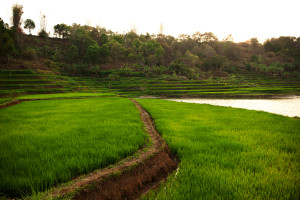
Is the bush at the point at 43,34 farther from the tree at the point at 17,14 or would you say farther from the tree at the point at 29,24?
the tree at the point at 17,14

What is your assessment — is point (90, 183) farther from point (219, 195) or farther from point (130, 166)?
point (219, 195)

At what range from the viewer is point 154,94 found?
33844mm

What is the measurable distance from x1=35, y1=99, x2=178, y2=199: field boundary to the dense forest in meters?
42.7

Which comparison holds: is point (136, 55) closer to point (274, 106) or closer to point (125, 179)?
point (274, 106)

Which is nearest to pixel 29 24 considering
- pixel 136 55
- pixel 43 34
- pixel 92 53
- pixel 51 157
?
pixel 43 34

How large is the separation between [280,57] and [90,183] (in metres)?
109

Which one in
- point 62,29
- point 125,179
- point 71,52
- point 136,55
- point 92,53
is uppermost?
point 62,29

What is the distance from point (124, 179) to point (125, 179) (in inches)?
0.7

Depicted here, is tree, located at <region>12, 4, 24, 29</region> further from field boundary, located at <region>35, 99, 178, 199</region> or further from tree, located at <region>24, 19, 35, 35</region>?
field boundary, located at <region>35, 99, 178, 199</region>

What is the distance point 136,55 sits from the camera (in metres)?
64.0

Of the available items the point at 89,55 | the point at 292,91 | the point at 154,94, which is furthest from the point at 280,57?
the point at 89,55

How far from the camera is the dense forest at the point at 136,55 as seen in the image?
50.0m

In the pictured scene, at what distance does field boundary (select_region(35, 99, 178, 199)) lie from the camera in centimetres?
208

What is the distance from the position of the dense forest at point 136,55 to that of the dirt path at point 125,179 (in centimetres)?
4271
